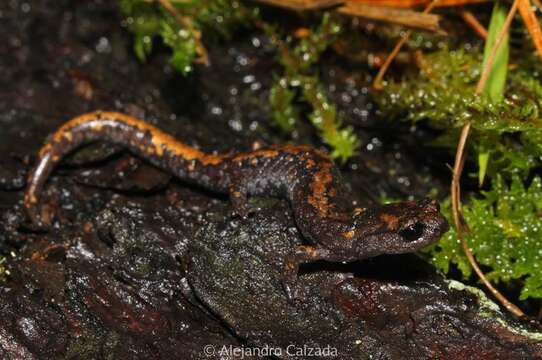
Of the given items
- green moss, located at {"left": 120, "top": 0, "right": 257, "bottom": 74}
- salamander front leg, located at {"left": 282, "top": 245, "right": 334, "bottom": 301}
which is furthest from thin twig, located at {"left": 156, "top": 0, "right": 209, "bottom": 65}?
salamander front leg, located at {"left": 282, "top": 245, "right": 334, "bottom": 301}

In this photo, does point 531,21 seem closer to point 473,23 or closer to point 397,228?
point 473,23

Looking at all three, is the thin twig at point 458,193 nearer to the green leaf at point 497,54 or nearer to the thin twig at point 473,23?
the green leaf at point 497,54

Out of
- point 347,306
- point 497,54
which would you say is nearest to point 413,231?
point 347,306

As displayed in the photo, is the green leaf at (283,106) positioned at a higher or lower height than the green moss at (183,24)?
lower

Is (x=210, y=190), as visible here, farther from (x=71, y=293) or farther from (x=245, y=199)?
(x=71, y=293)

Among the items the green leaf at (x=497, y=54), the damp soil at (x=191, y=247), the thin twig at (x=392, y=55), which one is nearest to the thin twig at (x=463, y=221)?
the damp soil at (x=191, y=247)

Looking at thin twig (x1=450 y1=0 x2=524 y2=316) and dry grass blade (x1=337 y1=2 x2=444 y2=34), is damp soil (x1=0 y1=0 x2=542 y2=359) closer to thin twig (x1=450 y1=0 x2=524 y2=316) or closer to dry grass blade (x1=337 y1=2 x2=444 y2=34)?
thin twig (x1=450 y1=0 x2=524 y2=316)
